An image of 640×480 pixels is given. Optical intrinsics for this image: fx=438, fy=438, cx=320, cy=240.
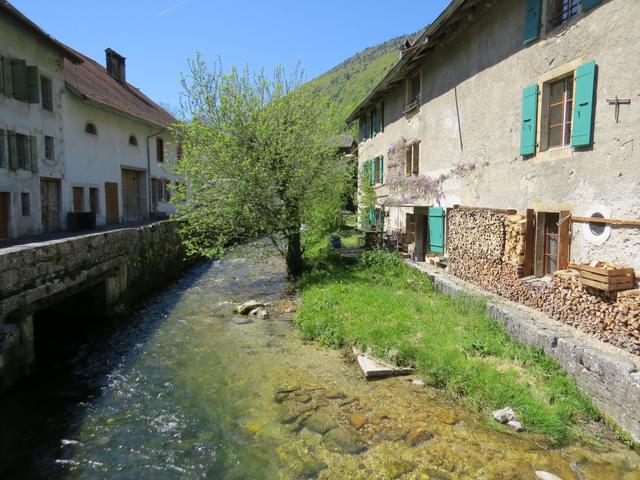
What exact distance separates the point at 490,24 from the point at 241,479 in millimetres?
10510

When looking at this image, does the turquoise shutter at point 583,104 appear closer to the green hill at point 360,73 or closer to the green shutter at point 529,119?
the green shutter at point 529,119

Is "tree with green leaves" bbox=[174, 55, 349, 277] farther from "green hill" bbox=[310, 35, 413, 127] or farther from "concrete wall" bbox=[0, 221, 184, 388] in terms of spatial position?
"green hill" bbox=[310, 35, 413, 127]

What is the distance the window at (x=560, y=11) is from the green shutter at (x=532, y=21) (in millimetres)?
195

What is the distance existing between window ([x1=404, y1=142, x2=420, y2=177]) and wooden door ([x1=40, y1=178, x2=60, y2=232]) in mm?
13111

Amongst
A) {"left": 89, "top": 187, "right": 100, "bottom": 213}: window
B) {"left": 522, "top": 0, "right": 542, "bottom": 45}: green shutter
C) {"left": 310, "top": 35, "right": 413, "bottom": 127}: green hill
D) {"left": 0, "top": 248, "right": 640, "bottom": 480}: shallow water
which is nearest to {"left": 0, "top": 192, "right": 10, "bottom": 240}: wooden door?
{"left": 89, "top": 187, "right": 100, "bottom": 213}: window

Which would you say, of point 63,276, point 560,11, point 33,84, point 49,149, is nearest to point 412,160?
point 560,11

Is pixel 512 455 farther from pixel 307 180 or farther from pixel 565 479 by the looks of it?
pixel 307 180

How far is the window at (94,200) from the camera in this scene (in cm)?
1866

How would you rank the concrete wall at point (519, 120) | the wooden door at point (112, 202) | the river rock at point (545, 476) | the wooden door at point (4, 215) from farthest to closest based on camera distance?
the wooden door at point (112, 202) → the wooden door at point (4, 215) → the concrete wall at point (519, 120) → the river rock at point (545, 476)

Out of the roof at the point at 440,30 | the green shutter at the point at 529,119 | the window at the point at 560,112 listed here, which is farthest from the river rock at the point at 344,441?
the roof at the point at 440,30

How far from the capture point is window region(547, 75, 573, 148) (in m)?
7.90

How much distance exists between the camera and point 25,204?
48.0 ft

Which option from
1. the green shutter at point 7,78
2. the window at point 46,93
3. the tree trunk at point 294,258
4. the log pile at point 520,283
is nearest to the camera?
the log pile at point 520,283

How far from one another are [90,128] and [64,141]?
222 centimetres
